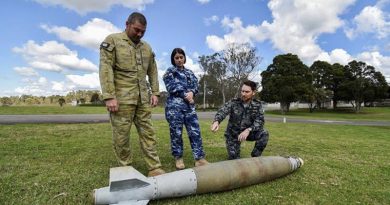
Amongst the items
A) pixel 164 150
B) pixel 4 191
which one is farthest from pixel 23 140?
pixel 4 191

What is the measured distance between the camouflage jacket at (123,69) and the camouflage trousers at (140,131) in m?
0.17

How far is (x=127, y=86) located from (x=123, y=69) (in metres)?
0.29


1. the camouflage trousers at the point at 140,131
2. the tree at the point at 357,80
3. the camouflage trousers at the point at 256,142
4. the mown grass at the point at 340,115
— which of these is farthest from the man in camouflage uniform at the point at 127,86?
the tree at the point at 357,80

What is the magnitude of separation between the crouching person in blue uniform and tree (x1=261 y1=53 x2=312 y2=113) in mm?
42246

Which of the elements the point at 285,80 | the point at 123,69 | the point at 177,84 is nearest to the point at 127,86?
the point at 123,69

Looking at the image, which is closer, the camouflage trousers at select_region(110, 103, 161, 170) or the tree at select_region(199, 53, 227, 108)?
the camouflage trousers at select_region(110, 103, 161, 170)

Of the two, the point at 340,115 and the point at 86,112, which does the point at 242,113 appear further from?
the point at 340,115

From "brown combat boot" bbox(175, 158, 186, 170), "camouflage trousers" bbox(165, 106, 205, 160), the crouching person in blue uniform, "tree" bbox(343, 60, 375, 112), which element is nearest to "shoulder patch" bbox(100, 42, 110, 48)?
the crouching person in blue uniform

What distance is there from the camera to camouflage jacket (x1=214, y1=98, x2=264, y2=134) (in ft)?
20.5

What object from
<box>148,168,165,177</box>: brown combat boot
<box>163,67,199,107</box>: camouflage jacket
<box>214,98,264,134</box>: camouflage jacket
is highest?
<box>163,67,199,107</box>: camouflage jacket

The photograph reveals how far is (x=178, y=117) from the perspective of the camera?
226 inches

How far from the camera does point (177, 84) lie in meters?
5.72

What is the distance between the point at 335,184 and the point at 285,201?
142 centimetres

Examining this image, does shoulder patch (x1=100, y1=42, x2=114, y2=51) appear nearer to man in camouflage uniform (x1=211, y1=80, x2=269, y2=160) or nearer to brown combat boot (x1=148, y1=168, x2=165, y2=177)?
brown combat boot (x1=148, y1=168, x2=165, y2=177)
